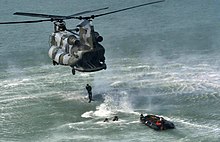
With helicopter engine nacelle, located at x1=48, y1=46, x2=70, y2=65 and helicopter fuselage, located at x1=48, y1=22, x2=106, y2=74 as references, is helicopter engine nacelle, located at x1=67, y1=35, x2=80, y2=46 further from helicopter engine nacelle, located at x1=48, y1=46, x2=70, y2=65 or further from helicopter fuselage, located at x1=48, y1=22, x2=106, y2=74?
helicopter engine nacelle, located at x1=48, y1=46, x2=70, y2=65

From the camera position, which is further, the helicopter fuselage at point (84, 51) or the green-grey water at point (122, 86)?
the green-grey water at point (122, 86)

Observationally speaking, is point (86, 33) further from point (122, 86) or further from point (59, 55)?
point (122, 86)

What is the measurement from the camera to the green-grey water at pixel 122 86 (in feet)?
107

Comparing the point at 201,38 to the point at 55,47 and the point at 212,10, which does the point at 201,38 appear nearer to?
the point at 212,10

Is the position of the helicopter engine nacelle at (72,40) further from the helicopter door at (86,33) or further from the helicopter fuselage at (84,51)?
the helicopter door at (86,33)

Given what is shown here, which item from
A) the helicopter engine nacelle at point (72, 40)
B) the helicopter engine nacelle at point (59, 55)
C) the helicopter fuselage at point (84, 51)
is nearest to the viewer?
the helicopter fuselage at point (84, 51)

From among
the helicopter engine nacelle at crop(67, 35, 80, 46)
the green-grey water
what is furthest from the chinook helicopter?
the green-grey water

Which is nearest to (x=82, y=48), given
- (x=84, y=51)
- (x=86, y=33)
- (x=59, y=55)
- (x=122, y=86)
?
(x=84, y=51)

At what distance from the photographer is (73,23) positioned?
69.4 metres

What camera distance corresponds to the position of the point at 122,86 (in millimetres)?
41406

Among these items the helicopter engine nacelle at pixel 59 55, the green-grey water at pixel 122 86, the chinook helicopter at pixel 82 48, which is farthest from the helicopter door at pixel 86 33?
the green-grey water at pixel 122 86

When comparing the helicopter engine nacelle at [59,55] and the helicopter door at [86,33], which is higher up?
the helicopter door at [86,33]

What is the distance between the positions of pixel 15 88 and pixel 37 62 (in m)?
7.78

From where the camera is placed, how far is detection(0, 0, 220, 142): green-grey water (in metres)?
32.6
